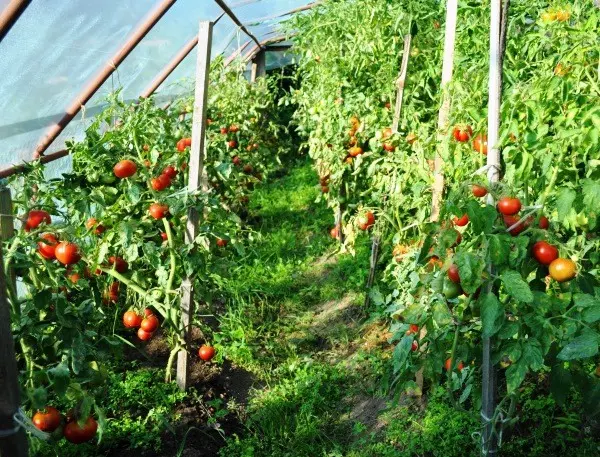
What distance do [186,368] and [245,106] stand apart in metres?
2.82

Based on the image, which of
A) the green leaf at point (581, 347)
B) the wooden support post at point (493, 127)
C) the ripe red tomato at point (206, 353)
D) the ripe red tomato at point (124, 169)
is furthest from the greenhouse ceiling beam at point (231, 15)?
the green leaf at point (581, 347)

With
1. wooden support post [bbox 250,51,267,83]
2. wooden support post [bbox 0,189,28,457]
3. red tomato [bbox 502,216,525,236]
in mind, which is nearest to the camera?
wooden support post [bbox 0,189,28,457]

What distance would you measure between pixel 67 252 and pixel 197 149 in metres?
0.94

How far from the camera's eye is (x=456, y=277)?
1.64 m

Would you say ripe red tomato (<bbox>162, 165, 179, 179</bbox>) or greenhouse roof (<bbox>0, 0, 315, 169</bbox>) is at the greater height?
greenhouse roof (<bbox>0, 0, 315, 169</bbox>)

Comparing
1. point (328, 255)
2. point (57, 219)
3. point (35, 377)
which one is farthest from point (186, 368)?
point (328, 255)

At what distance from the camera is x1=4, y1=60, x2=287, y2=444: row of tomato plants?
6.31 ft

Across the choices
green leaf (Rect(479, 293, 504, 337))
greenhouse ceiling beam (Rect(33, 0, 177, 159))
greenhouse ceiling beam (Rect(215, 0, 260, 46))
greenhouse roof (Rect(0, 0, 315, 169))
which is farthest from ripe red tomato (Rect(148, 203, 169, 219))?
greenhouse ceiling beam (Rect(215, 0, 260, 46))

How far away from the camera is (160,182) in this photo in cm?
285

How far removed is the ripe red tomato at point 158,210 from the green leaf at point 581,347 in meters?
1.77

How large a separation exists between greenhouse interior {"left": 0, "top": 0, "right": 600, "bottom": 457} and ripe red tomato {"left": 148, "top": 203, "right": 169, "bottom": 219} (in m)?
0.01

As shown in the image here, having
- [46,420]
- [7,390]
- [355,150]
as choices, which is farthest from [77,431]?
[355,150]

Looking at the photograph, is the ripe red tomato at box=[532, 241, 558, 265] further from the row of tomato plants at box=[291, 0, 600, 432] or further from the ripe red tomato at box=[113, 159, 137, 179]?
the ripe red tomato at box=[113, 159, 137, 179]

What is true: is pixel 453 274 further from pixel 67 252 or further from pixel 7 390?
pixel 67 252
